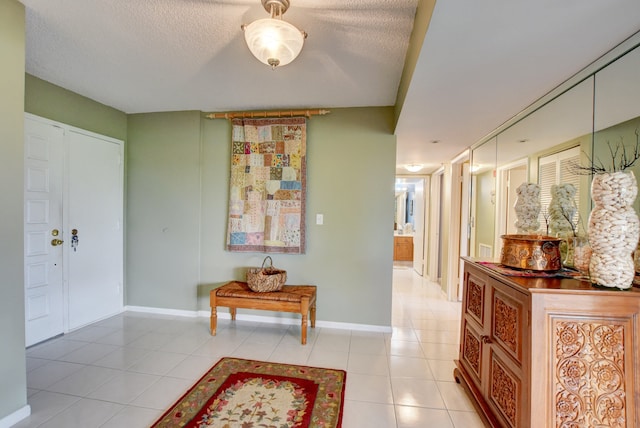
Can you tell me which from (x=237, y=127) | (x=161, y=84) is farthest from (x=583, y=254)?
(x=161, y=84)

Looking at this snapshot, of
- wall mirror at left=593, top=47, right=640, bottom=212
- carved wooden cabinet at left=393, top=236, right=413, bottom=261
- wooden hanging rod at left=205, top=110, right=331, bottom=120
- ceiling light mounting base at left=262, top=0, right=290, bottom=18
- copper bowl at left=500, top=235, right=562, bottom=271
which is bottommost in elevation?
carved wooden cabinet at left=393, top=236, right=413, bottom=261

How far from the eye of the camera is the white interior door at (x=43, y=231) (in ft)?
8.05

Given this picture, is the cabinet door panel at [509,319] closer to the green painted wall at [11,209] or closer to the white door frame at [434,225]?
the green painted wall at [11,209]

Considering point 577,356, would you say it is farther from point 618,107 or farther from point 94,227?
point 94,227

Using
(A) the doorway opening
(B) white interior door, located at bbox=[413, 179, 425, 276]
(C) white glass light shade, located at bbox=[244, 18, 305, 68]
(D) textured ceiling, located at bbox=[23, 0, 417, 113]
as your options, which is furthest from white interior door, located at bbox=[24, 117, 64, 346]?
(B) white interior door, located at bbox=[413, 179, 425, 276]

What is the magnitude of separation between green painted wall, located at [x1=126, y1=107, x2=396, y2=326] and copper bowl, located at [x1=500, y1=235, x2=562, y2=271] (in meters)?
1.48

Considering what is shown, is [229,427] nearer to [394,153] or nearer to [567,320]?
[567,320]

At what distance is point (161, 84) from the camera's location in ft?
8.52

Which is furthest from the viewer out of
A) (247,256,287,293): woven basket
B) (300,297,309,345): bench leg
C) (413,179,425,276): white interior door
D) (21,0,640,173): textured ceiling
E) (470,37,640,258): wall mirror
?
(413,179,425,276): white interior door

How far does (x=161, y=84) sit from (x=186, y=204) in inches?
51.0

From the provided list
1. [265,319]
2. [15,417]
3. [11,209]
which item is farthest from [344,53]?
[15,417]

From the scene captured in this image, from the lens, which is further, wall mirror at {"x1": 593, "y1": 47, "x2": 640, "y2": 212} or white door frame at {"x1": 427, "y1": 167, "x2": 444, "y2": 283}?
white door frame at {"x1": 427, "y1": 167, "x2": 444, "y2": 283}

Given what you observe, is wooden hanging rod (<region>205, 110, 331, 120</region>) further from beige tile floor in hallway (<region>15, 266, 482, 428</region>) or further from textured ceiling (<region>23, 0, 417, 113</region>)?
beige tile floor in hallway (<region>15, 266, 482, 428</region>)

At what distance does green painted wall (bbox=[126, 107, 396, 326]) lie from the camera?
3.00 m
